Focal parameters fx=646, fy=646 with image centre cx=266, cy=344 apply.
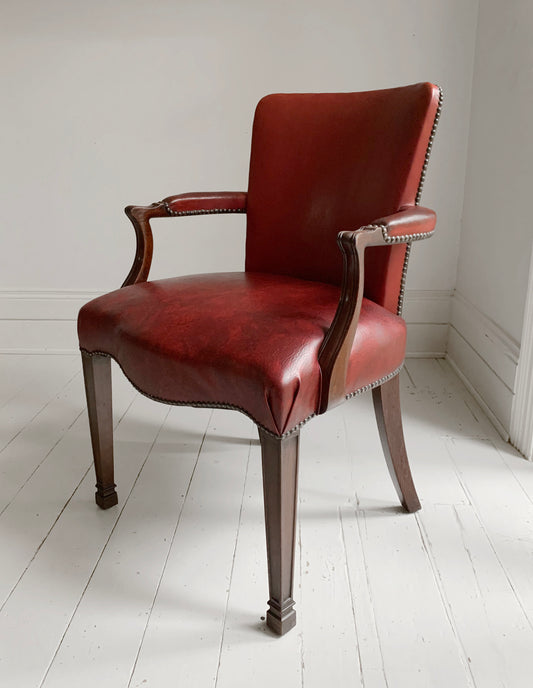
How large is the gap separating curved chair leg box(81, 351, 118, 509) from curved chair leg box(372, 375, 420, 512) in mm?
600

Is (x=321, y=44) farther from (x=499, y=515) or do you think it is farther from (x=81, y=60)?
(x=499, y=515)

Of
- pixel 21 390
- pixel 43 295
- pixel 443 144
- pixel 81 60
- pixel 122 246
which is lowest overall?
pixel 21 390

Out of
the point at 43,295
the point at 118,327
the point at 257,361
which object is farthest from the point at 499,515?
the point at 43,295

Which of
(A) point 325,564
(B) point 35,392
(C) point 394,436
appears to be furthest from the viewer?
(B) point 35,392

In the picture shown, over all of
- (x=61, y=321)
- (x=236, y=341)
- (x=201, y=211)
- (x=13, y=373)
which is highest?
(x=201, y=211)

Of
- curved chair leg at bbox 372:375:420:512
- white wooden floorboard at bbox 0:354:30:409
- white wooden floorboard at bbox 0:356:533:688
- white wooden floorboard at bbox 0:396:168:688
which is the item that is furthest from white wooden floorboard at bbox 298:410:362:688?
white wooden floorboard at bbox 0:354:30:409

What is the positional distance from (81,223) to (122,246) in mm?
186

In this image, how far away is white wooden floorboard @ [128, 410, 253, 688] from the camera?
3.51 feet

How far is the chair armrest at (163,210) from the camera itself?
1555mm

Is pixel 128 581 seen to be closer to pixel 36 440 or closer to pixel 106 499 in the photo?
pixel 106 499

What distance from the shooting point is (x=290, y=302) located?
4.22 ft

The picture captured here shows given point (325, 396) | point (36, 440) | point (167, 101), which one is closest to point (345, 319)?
point (325, 396)

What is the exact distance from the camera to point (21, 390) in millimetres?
2271

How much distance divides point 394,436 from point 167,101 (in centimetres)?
168
